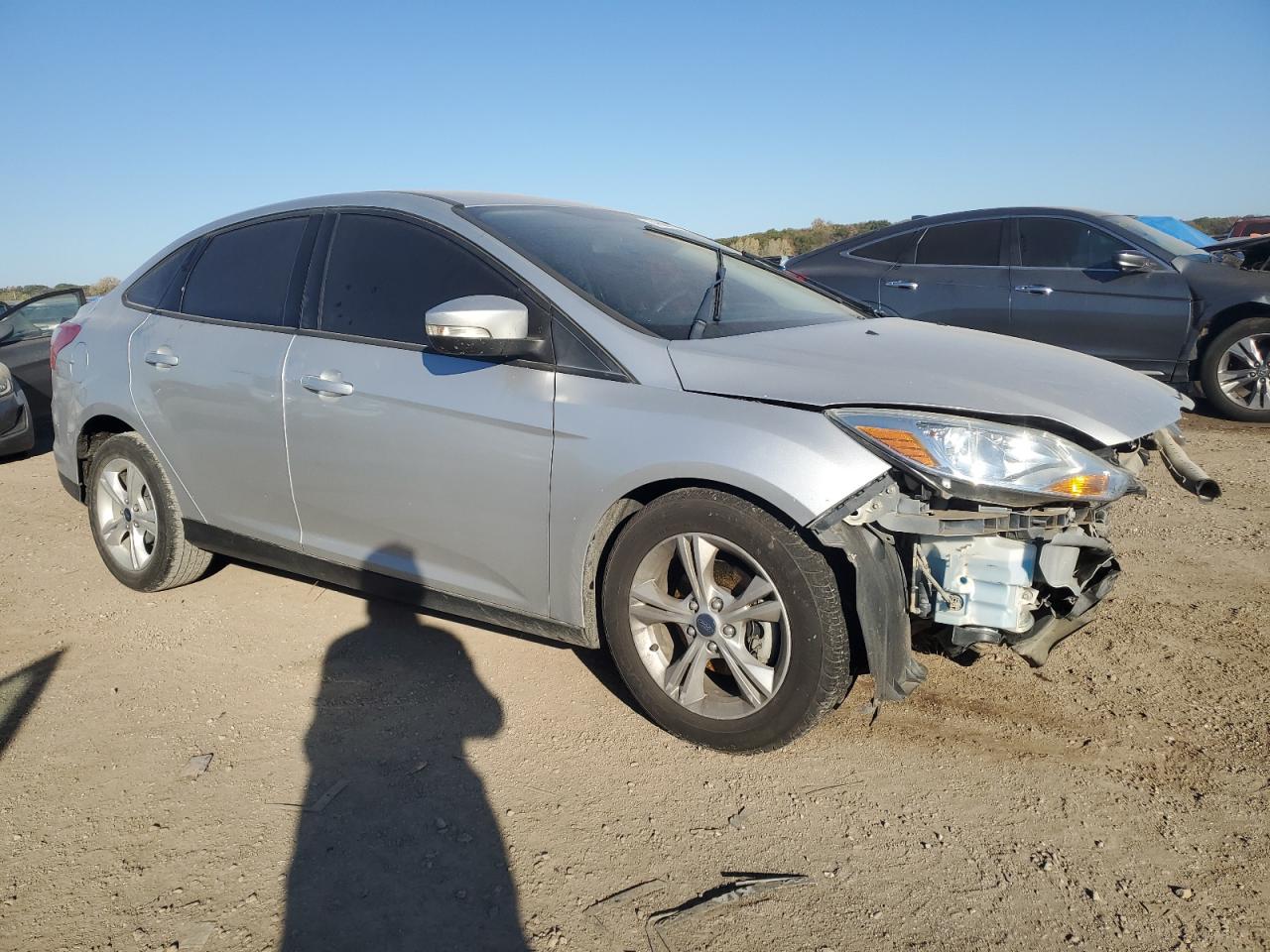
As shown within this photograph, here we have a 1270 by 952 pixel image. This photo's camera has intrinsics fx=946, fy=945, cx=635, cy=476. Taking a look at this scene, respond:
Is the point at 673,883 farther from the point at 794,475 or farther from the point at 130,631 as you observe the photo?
the point at 130,631

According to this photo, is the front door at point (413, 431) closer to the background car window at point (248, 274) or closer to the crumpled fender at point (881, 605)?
the background car window at point (248, 274)

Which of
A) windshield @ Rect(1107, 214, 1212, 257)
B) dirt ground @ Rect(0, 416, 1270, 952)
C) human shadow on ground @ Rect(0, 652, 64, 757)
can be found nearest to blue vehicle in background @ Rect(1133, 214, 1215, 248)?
windshield @ Rect(1107, 214, 1212, 257)

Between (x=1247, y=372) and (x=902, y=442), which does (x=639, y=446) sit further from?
(x=1247, y=372)

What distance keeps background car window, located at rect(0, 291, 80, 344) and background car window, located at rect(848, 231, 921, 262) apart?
7237 millimetres

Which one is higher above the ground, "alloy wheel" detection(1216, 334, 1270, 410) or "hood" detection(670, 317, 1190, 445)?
"hood" detection(670, 317, 1190, 445)

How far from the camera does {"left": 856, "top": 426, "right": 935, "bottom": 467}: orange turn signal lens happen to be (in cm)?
257

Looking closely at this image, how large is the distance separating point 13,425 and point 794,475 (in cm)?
738

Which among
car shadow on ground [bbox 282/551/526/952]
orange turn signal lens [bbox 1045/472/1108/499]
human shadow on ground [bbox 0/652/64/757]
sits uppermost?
orange turn signal lens [bbox 1045/472/1108/499]

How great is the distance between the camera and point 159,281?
4438 mm

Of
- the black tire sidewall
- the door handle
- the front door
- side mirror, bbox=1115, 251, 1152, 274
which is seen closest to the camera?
the front door

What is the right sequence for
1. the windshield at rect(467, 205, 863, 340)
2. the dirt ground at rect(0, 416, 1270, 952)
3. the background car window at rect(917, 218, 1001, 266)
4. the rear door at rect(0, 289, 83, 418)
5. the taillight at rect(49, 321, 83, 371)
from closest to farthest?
the dirt ground at rect(0, 416, 1270, 952), the windshield at rect(467, 205, 863, 340), the taillight at rect(49, 321, 83, 371), the background car window at rect(917, 218, 1001, 266), the rear door at rect(0, 289, 83, 418)

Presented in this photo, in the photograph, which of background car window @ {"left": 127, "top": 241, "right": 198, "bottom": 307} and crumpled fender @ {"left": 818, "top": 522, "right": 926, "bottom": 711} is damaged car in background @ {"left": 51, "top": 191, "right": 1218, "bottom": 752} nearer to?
crumpled fender @ {"left": 818, "top": 522, "right": 926, "bottom": 711}

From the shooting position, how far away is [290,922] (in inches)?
89.0

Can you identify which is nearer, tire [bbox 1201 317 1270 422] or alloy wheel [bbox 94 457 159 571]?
alloy wheel [bbox 94 457 159 571]
